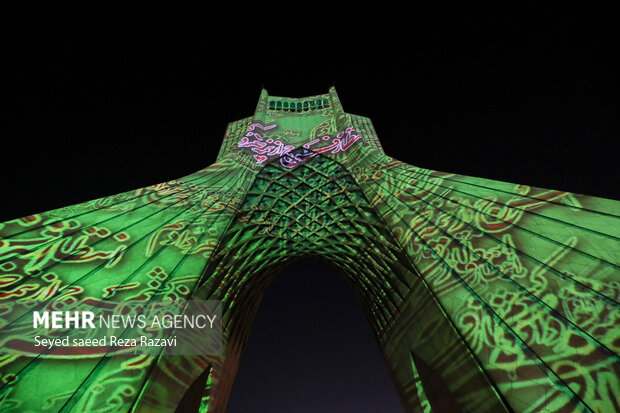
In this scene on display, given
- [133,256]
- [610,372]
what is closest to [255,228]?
[133,256]

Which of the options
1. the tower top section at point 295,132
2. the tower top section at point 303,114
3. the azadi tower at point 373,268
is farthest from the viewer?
the tower top section at point 303,114

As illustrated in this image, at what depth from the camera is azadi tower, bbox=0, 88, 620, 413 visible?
320 centimetres

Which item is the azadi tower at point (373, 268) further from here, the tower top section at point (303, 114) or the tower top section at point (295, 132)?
the tower top section at point (303, 114)

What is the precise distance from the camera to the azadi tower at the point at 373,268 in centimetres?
320

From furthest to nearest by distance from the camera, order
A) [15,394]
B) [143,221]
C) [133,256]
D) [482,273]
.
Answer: [143,221], [133,256], [482,273], [15,394]

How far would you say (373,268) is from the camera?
7.94m

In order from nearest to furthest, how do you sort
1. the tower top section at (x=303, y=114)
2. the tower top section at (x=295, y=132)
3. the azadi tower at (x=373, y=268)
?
the azadi tower at (x=373, y=268) → the tower top section at (x=295, y=132) → the tower top section at (x=303, y=114)

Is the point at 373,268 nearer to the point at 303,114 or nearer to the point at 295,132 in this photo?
the point at 295,132

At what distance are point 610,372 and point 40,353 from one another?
244 inches

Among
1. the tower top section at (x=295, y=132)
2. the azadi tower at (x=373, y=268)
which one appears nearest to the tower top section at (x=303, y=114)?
the tower top section at (x=295, y=132)

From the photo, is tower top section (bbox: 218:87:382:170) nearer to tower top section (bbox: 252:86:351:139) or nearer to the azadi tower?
tower top section (bbox: 252:86:351:139)

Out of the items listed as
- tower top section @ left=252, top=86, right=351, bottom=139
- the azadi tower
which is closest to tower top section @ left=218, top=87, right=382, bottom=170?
tower top section @ left=252, top=86, right=351, bottom=139

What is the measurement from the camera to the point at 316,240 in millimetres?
8883

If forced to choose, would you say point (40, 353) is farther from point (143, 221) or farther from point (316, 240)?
point (316, 240)
